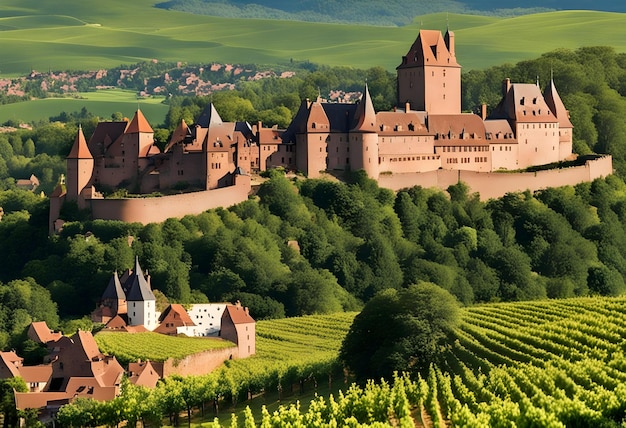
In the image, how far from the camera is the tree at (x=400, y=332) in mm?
61781

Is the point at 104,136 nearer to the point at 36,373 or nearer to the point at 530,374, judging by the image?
the point at 36,373

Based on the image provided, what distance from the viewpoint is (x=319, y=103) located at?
89312 mm

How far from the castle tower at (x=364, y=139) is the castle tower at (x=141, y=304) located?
610 inches

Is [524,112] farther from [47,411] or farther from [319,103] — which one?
[47,411]

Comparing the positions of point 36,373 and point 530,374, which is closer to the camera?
point 530,374

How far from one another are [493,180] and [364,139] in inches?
A: 299

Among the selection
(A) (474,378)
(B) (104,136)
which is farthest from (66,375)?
(B) (104,136)

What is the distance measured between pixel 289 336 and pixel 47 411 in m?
13.5

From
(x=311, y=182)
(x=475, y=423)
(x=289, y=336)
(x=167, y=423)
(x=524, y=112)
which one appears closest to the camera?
(x=475, y=423)

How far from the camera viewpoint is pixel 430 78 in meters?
93.3

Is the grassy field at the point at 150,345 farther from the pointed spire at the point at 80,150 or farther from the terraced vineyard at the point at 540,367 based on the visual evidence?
the pointed spire at the point at 80,150

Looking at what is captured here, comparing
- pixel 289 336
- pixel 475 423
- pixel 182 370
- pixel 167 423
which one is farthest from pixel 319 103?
pixel 475 423

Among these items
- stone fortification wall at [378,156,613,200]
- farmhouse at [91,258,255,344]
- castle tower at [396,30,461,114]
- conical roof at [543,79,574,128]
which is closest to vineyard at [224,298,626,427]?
farmhouse at [91,258,255,344]

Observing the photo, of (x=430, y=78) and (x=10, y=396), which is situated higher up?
(x=430, y=78)
